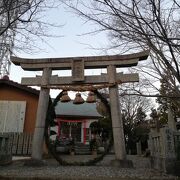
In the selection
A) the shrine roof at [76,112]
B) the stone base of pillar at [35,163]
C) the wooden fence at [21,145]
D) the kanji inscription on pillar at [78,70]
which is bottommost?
the stone base of pillar at [35,163]

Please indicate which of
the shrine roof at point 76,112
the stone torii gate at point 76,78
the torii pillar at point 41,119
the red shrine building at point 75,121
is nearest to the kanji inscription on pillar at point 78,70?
the stone torii gate at point 76,78

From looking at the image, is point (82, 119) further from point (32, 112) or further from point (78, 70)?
point (78, 70)

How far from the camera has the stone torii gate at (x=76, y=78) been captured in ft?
33.6

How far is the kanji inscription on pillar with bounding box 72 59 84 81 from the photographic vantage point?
10.7m

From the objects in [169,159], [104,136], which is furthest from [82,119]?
[169,159]

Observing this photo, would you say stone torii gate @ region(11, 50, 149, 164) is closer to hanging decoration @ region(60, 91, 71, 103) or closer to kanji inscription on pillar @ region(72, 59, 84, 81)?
kanji inscription on pillar @ region(72, 59, 84, 81)

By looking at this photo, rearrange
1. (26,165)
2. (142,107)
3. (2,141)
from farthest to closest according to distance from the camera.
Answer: (142,107) < (2,141) < (26,165)

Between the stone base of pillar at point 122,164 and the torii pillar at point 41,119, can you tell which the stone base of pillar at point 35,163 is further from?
the stone base of pillar at point 122,164

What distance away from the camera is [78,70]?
35.5 ft

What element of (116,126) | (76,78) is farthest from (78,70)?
(116,126)

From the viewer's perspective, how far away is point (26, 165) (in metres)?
9.70

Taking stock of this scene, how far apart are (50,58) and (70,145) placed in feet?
30.0

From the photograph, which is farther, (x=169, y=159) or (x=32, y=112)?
(x=32, y=112)

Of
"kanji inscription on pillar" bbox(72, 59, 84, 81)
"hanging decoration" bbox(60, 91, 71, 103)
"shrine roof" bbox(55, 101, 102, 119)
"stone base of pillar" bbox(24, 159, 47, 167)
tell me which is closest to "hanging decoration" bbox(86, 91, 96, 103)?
"kanji inscription on pillar" bbox(72, 59, 84, 81)
